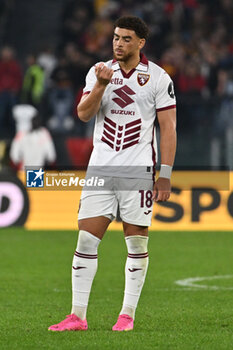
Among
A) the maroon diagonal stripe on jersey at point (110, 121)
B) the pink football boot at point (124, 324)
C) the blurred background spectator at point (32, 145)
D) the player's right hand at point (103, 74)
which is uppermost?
the player's right hand at point (103, 74)

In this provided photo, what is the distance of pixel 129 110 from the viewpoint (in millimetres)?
6973

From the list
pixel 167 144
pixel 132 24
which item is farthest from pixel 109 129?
pixel 132 24

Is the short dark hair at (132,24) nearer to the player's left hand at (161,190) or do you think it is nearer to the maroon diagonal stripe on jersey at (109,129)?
the maroon diagonal stripe on jersey at (109,129)

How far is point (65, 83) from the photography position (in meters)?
20.9

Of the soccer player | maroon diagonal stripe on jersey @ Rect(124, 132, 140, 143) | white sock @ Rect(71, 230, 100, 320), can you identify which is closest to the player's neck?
the soccer player

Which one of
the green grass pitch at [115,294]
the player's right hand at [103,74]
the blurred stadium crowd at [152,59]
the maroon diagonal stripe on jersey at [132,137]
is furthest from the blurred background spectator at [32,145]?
the player's right hand at [103,74]

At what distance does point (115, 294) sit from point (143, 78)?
117 inches

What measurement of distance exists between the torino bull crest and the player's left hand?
69 cm

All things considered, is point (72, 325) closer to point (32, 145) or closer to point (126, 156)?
point (126, 156)

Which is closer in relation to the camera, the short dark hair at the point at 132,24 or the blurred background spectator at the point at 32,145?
the short dark hair at the point at 132,24

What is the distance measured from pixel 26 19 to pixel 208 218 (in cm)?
1204

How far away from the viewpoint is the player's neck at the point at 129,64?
23.0ft

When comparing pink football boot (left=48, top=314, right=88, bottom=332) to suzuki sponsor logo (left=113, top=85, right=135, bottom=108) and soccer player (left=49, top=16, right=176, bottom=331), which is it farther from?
suzuki sponsor logo (left=113, top=85, right=135, bottom=108)

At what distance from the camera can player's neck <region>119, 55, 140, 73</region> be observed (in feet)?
23.0
